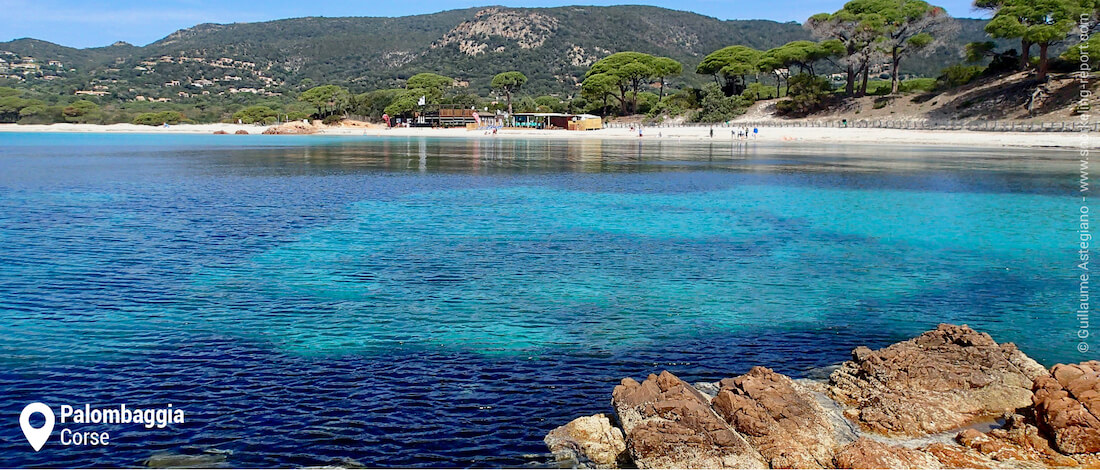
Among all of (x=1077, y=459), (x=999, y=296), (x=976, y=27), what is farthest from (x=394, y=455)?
(x=976, y=27)

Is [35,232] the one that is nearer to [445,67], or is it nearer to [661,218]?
[661,218]

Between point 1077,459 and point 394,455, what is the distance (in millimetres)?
6153

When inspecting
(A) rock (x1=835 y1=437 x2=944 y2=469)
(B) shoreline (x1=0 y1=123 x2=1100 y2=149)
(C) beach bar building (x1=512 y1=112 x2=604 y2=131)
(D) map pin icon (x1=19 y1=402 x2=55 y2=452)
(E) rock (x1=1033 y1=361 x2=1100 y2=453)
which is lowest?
(D) map pin icon (x1=19 y1=402 x2=55 y2=452)

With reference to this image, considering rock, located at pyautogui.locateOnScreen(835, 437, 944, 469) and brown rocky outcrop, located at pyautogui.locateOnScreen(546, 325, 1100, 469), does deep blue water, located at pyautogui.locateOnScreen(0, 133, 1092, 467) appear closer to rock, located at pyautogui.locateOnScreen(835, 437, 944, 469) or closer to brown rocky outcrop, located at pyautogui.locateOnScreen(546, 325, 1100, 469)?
brown rocky outcrop, located at pyautogui.locateOnScreen(546, 325, 1100, 469)

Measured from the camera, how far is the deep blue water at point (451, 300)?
8266 mm

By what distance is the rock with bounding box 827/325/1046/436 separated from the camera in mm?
7805

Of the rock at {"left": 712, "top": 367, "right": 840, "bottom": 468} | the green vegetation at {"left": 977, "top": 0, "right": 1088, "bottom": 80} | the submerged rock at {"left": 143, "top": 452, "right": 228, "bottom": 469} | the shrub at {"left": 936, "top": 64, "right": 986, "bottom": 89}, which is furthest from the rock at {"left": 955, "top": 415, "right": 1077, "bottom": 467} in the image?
the shrub at {"left": 936, "top": 64, "right": 986, "bottom": 89}

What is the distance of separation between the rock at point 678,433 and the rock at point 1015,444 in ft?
7.08

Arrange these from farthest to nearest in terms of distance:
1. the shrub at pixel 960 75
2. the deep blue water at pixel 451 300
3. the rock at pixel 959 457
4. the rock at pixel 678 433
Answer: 1. the shrub at pixel 960 75
2. the deep blue water at pixel 451 300
3. the rock at pixel 959 457
4. the rock at pixel 678 433

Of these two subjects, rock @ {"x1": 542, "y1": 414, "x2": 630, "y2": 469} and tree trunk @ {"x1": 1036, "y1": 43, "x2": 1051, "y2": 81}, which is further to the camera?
tree trunk @ {"x1": 1036, "y1": 43, "x2": 1051, "y2": 81}

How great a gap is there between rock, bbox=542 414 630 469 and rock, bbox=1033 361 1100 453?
3.89 metres

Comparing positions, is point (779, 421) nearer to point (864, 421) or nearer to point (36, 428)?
point (864, 421)

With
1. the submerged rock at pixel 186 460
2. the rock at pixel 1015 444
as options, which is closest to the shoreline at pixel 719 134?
the rock at pixel 1015 444

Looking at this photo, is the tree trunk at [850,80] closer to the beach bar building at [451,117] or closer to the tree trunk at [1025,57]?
the tree trunk at [1025,57]
